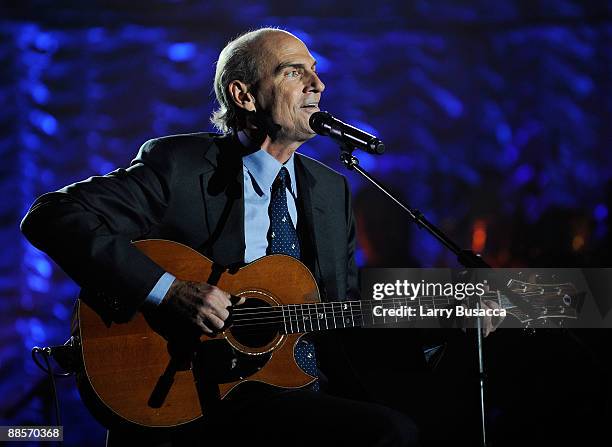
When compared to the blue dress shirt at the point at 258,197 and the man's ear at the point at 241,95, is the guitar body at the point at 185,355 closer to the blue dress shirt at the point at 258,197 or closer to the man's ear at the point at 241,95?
the blue dress shirt at the point at 258,197

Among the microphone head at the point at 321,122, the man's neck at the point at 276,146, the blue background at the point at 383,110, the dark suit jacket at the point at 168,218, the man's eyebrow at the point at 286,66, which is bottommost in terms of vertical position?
the dark suit jacket at the point at 168,218

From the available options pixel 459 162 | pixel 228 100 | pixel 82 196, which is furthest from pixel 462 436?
pixel 82 196

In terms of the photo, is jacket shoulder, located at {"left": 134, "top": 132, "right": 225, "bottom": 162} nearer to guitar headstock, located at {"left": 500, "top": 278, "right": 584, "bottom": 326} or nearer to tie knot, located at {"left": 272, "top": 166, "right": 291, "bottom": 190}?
tie knot, located at {"left": 272, "top": 166, "right": 291, "bottom": 190}

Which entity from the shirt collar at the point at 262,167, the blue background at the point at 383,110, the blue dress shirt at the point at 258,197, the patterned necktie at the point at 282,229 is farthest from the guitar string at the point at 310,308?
the blue background at the point at 383,110

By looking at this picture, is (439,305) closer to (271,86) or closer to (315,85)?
(315,85)

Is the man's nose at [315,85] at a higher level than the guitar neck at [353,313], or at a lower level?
higher

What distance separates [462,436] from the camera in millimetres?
3467

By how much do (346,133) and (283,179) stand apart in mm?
577

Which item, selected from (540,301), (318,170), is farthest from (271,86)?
(540,301)

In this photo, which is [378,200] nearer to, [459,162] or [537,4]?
[459,162]

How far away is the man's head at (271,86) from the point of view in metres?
2.59

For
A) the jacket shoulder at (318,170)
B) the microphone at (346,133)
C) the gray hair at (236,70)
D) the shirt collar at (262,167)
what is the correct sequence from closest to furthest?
the microphone at (346,133)
the shirt collar at (262,167)
the gray hair at (236,70)
the jacket shoulder at (318,170)

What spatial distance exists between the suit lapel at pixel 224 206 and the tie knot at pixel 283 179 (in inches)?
6.6

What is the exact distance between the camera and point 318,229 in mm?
2670
